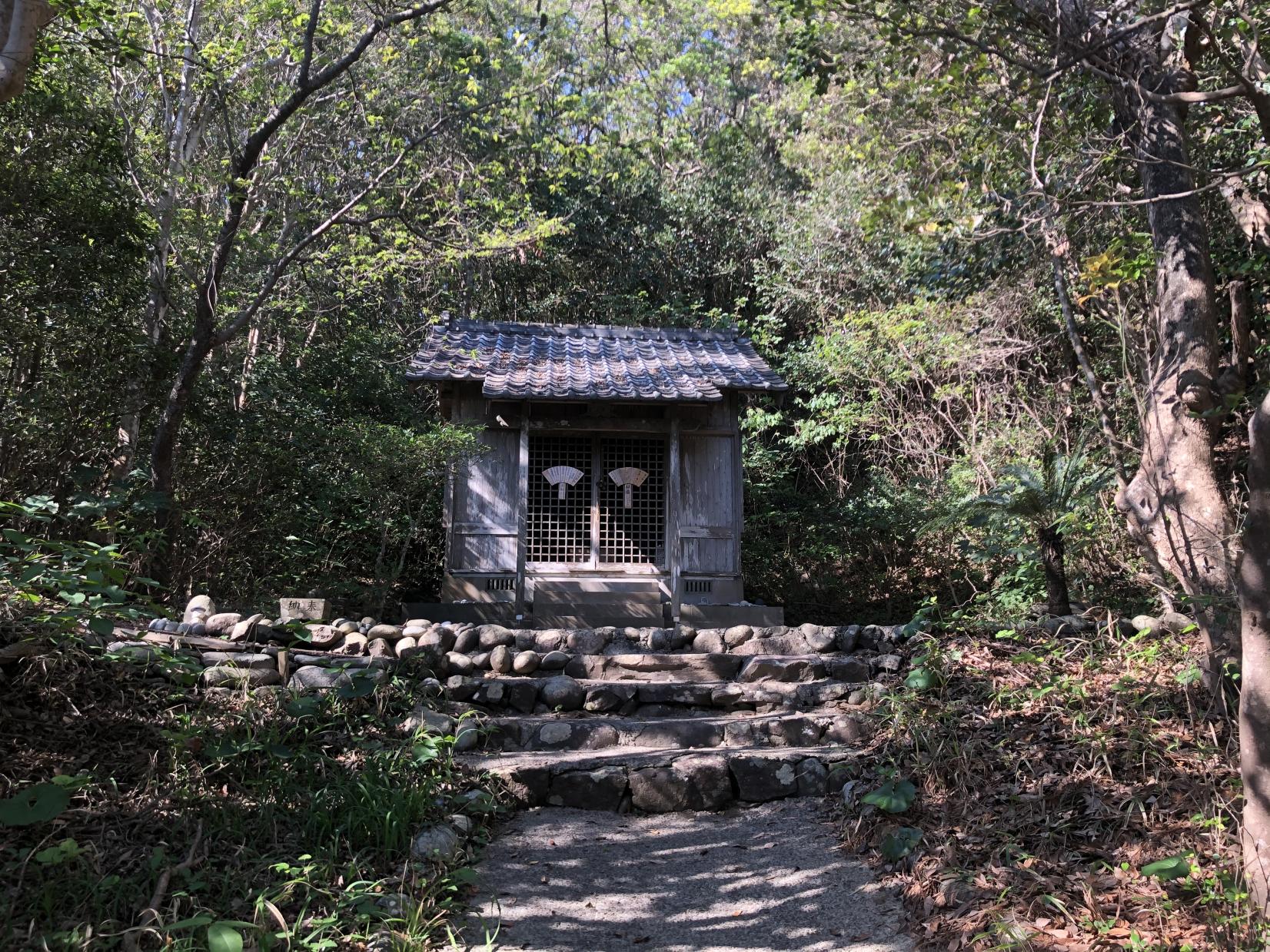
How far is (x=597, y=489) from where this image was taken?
11758 millimetres

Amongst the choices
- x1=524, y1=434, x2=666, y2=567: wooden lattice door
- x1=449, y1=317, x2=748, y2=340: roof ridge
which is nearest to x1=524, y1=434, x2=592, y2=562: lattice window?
x1=524, y1=434, x2=666, y2=567: wooden lattice door

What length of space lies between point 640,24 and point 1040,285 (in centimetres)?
621

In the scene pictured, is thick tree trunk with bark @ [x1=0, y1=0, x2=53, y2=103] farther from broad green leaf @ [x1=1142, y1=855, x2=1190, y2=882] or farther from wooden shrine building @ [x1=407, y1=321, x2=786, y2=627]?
wooden shrine building @ [x1=407, y1=321, x2=786, y2=627]

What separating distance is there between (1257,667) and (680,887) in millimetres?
2744

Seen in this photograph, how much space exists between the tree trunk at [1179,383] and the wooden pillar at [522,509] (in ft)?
21.5

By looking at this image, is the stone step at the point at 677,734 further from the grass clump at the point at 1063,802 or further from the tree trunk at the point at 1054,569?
the tree trunk at the point at 1054,569

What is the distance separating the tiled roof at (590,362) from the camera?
10703 mm

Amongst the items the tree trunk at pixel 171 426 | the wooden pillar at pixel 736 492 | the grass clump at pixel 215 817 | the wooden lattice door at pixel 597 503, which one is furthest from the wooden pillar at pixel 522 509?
the grass clump at pixel 215 817

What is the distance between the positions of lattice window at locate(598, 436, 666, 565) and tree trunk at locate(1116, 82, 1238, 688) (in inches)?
253

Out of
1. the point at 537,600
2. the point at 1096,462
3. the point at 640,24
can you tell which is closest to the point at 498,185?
the point at 640,24

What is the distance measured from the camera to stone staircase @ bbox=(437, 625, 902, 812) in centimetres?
572

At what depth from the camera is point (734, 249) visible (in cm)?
1845

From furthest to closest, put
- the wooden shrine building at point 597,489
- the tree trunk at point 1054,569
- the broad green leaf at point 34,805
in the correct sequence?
the wooden shrine building at point 597,489, the tree trunk at point 1054,569, the broad green leaf at point 34,805

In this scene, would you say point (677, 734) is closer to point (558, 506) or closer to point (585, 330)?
point (558, 506)
